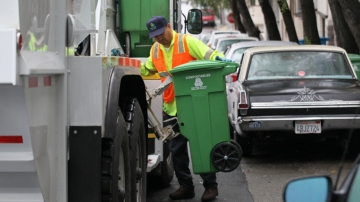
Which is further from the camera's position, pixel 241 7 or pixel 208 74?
pixel 241 7

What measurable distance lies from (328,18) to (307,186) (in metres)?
34.1

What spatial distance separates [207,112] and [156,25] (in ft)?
3.14

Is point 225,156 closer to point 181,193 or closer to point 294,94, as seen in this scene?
point 181,193

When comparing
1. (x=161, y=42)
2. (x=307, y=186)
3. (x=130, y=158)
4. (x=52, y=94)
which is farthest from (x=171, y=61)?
(x=307, y=186)

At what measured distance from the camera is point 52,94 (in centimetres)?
398

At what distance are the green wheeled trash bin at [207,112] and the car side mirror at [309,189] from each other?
4041 millimetres

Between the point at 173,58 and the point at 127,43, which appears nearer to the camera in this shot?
the point at 173,58

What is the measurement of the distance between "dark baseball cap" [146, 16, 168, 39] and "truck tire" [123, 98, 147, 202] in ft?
4.70

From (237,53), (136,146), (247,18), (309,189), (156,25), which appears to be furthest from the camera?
(247,18)

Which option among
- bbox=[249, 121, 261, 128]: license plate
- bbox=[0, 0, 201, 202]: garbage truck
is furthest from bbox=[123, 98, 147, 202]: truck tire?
bbox=[249, 121, 261, 128]: license plate

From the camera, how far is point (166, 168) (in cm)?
798

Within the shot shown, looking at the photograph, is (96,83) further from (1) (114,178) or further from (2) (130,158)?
(2) (130,158)

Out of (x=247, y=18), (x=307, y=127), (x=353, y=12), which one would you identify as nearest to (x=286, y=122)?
(x=307, y=127)

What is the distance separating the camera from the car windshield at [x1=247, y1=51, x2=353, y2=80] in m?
10.5
